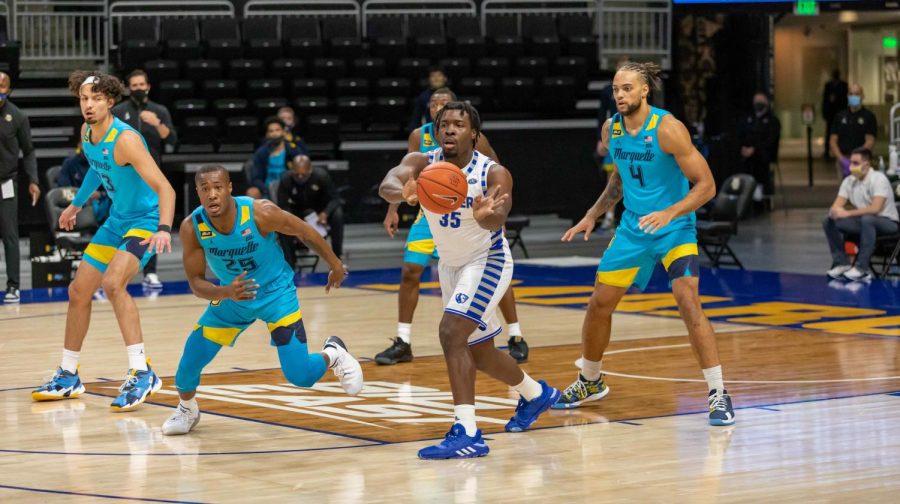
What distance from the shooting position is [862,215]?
14.2 m

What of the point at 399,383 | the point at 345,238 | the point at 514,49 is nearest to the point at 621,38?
the point at 514,49

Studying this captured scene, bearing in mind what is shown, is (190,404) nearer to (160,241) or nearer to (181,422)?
(181,422)

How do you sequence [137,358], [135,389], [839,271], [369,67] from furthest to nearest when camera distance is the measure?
[369,67] → [839,271] → [137,358] → [135,389]

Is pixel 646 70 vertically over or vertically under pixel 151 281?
over

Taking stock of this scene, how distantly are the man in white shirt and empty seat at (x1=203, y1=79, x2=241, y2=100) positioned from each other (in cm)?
789

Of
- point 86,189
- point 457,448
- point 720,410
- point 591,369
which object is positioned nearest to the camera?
point 457,448

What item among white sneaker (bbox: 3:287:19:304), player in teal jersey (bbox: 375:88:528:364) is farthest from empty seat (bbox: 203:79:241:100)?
→ player in teal jersey (bbox: 375:88:528:364)

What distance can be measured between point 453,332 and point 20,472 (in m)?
1.94

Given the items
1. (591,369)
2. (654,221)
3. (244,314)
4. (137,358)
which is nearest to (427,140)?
(591,369)

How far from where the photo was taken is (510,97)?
1969 cm

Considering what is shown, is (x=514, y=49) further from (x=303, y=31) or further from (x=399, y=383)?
(x=399, y=383)

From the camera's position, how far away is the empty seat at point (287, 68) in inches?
754

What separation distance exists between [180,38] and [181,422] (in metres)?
13.2

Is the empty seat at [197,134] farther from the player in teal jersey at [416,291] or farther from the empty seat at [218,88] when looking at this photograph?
the player in teal jersey at [416,291]
